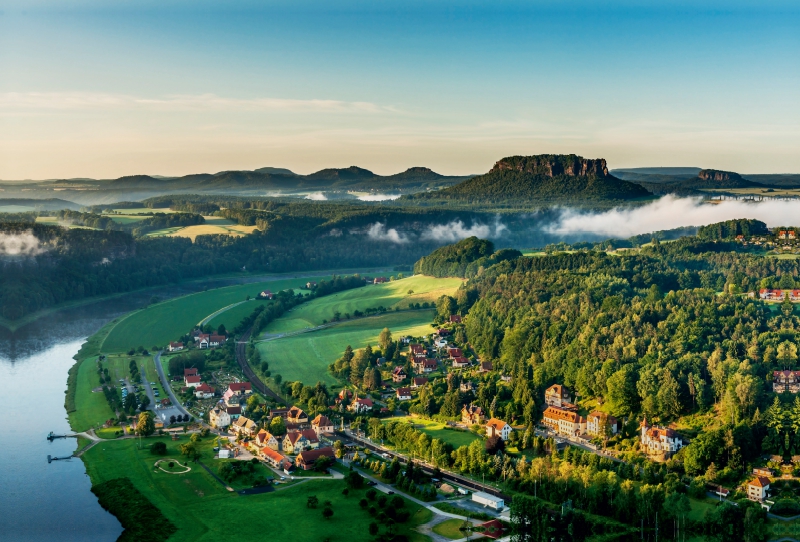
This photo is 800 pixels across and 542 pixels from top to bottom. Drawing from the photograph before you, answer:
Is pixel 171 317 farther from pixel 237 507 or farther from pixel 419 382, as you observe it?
pixel 237 507

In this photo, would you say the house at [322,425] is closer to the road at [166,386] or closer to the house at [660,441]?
the road at [166,386]

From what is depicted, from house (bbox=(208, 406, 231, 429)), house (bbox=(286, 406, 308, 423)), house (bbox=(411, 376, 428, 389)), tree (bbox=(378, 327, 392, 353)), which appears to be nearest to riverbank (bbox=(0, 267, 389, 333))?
tree (bbox=(378, 327, 392, 353))

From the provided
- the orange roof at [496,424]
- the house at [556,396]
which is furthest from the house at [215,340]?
the orange roof at [496,424]

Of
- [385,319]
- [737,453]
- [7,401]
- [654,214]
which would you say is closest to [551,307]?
[385,319]

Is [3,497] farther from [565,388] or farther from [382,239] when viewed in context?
[382,239]

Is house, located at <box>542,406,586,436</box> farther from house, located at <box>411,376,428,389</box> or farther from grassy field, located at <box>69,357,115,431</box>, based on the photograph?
grassy field, located at <box>69,357,115,431</box>

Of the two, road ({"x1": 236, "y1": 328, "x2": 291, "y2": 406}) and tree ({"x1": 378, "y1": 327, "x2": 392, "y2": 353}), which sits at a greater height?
tree ({"x1": 378, "y1": 327, "x2": 392, "y2": 353})
